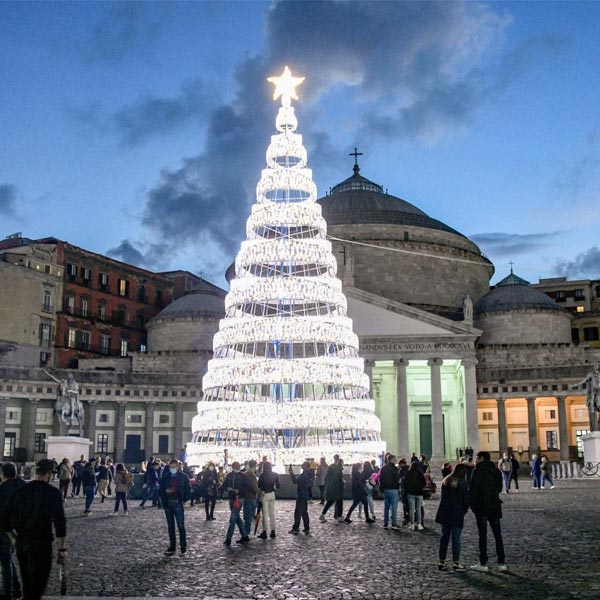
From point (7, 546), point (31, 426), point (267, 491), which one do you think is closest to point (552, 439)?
point (31, 426)

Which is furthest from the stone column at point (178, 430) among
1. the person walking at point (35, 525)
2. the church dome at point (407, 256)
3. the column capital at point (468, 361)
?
the person walking at point (35, 525)

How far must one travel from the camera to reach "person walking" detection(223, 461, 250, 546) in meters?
16.9

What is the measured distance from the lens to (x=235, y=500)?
17.0m

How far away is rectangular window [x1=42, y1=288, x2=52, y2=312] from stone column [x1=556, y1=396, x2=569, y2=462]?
38.9 meters

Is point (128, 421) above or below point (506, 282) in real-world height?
below

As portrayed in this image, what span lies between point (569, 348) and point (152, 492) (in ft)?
140

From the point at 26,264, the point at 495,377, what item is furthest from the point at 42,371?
the point at 495,377

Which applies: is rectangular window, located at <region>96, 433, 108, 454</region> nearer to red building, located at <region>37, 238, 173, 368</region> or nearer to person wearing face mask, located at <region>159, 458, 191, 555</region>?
red building, located at <region>37, 238, 173, 368</region>

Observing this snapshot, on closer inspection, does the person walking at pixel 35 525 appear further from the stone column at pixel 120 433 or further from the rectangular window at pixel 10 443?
the stone column at pixel 120 433

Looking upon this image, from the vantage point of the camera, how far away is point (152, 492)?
1105 inches

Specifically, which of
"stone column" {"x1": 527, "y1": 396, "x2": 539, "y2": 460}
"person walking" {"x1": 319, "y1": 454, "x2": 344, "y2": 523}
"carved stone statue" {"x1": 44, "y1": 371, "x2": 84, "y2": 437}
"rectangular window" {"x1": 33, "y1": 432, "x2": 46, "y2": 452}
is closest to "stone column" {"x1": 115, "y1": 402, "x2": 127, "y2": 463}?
"rectangular window" {"x1": 33, "y1": 432, "x2": 46, "y2": 452}

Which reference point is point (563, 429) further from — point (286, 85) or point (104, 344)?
point (104, 344)

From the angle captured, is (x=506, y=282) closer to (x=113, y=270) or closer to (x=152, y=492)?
(x=113, y=270)

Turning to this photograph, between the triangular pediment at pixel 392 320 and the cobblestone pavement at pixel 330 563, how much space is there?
110 feet
